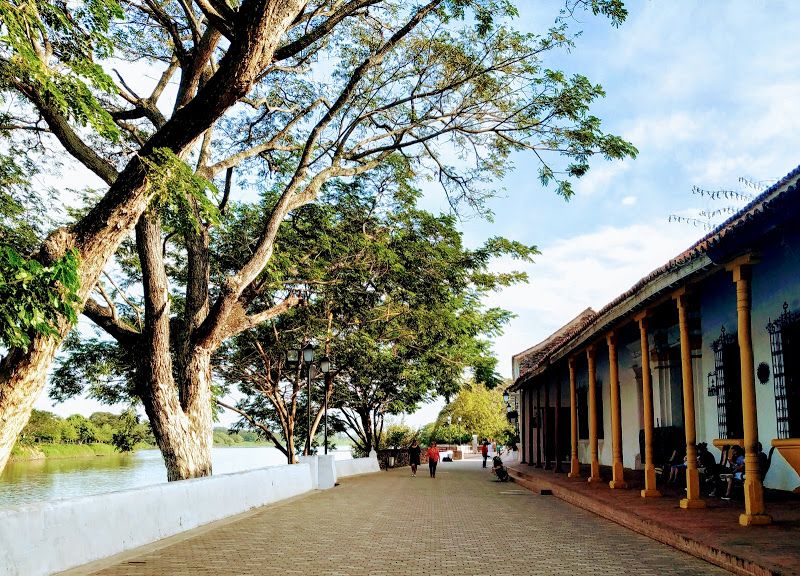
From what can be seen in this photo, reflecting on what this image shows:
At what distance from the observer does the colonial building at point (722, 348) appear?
7.69 meters

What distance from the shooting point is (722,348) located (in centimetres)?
1234

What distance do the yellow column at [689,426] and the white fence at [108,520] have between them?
6.74 m

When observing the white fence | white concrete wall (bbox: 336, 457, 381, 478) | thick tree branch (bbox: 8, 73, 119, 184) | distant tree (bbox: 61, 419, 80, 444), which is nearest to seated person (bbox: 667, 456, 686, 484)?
the white fence

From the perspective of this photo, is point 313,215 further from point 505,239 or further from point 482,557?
point 482,557

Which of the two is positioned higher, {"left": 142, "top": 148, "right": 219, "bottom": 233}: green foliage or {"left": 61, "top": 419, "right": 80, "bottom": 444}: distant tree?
{"left": 142, "top": 148, "right": 219, "bottom": 233}: green foliage

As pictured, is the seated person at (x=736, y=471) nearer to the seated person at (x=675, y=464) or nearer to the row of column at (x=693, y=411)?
the row of column at (x=693, y=411)

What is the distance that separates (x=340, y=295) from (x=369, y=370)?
8.19m

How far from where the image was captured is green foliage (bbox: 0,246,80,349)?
685 centimetres

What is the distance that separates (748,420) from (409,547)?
161 inches

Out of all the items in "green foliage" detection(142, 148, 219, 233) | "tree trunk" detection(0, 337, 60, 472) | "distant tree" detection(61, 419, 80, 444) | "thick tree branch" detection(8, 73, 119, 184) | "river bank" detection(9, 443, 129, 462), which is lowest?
"river bank" detection(9, 443, 129, 462)

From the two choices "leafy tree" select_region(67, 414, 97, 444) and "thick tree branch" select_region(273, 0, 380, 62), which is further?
"leafy tree" select_region(67, 414, 97, 444)

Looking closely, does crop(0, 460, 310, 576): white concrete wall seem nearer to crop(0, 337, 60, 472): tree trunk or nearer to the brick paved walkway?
the brick paved walkway

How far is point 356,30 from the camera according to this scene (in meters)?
14.9

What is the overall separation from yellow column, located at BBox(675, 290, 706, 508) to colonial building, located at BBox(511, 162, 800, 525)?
0.05 ft
